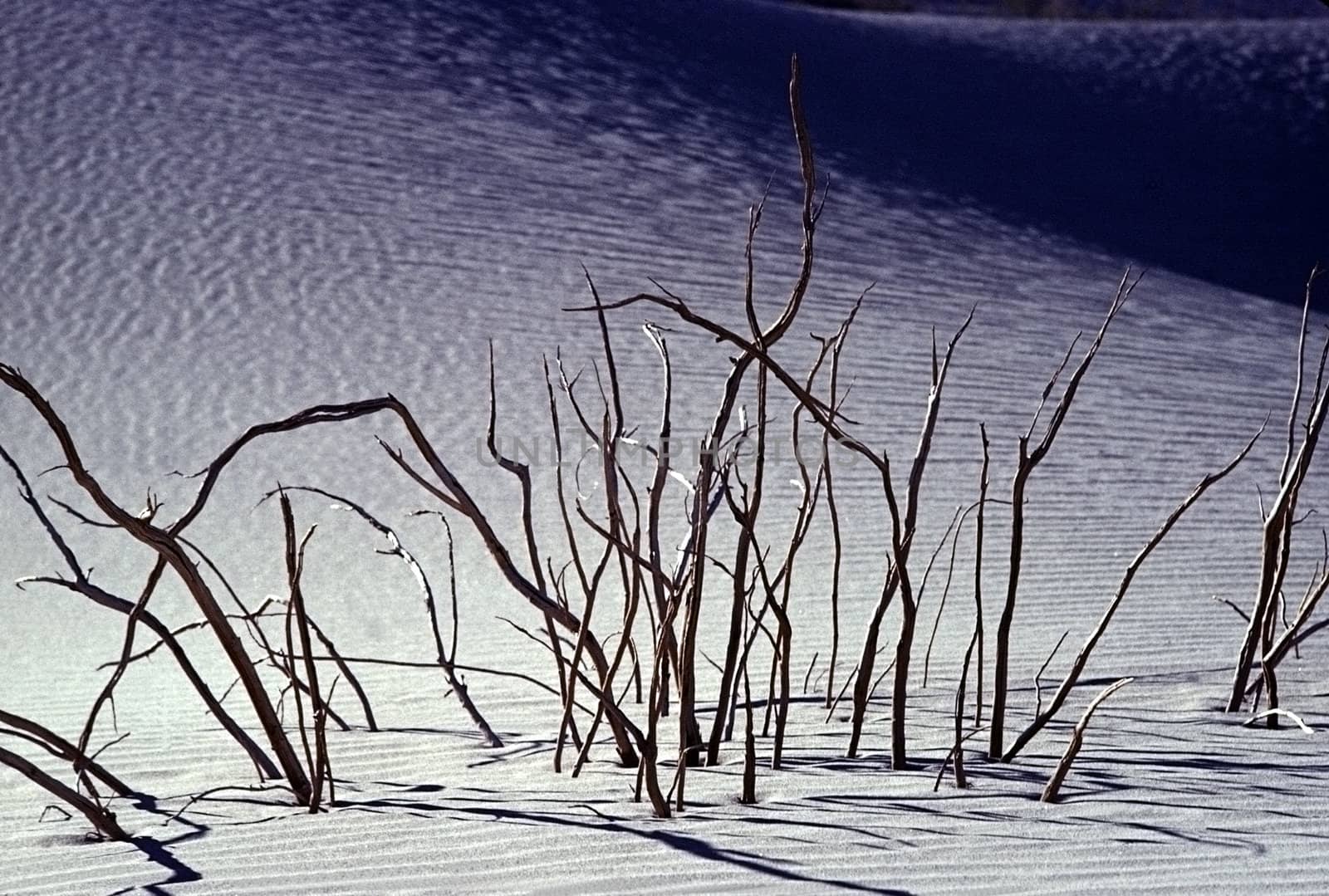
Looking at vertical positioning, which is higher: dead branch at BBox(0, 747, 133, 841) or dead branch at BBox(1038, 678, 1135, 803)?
dead branch at BBox(1038, 678, 1135, 803)

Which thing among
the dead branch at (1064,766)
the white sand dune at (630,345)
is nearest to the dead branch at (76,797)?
the white sand dune at (630,345)

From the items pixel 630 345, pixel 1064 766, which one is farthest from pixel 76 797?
pixel 630 345

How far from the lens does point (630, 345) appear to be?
10.0m

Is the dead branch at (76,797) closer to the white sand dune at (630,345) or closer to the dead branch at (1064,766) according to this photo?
the white sand dune at (630,345)

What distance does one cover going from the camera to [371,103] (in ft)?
50.1

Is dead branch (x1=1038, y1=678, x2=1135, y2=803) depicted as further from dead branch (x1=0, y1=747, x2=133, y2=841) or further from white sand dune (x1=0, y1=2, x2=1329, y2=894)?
dead branch (x1=0, y1=747, x2=133, y2=841)

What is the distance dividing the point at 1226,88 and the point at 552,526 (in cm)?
1540

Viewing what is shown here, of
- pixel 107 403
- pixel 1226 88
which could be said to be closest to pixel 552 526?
pixel 107 403

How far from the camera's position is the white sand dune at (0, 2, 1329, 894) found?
2.37 meters

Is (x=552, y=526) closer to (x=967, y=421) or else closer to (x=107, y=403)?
(x=967, y=421)

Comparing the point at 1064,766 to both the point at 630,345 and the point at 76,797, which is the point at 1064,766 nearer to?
the point at 76,797

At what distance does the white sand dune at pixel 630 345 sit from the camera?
237cm

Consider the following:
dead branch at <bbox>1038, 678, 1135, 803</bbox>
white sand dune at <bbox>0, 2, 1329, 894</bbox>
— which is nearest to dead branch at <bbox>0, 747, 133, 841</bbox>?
white sand dune at <bbox>0, 2, 1329, 894</bbox>

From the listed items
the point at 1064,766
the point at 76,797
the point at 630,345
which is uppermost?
the point at 1064,766
